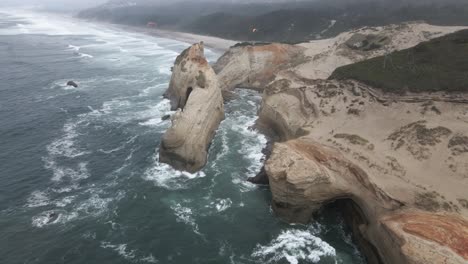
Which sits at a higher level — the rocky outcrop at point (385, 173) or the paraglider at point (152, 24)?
the rocky outcrop at point (385, 173)

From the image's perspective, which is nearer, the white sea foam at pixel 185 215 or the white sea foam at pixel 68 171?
the white sea foam at pixel 185 215

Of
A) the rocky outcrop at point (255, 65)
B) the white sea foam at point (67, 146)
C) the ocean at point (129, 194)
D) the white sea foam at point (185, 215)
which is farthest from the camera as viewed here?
the rocky outcrop at point (255, 65)

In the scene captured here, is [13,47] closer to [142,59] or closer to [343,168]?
[142,59]

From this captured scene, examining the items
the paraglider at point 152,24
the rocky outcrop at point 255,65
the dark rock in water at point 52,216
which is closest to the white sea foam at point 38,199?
the dark rock in water at point 52,216

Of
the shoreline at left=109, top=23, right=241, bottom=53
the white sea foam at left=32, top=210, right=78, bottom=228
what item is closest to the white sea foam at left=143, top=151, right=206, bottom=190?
the white sea foam at left=32, top=210, right=78, bottom=228

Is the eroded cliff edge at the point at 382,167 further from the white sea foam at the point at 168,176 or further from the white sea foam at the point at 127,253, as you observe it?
the white sea foam at the point at 127,253

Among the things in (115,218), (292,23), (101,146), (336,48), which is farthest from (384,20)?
(115,218)

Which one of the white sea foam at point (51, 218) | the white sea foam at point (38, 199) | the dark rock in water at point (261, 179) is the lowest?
the white sea foam at point (38, 199)
